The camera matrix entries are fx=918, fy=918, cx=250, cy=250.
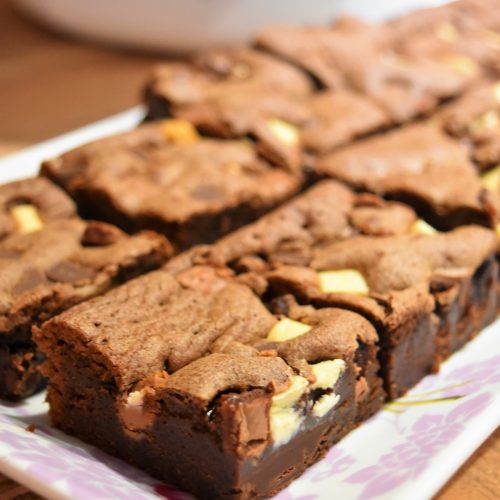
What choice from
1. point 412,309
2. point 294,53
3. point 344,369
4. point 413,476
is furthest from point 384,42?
point 413,476

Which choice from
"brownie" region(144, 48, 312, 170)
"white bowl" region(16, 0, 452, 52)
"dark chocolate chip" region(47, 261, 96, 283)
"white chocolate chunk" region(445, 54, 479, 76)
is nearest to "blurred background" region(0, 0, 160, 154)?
"white bowl" region(16, 0, 452, 52)

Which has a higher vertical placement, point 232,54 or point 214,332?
point 232,54

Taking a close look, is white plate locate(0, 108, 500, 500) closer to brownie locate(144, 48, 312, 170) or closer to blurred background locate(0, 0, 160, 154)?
brownie locate(144, 48, 312, 170)

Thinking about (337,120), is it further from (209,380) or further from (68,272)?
(209,380)

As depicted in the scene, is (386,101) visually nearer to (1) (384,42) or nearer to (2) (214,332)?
(1) (384,42)

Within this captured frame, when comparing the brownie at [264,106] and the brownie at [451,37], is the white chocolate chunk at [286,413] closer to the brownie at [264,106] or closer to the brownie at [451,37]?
the brownie at [264,106]

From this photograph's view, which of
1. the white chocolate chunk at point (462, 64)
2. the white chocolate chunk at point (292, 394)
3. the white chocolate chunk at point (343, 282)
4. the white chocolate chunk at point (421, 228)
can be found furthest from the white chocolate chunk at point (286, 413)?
the white chocolate chunk at point (462, 64)

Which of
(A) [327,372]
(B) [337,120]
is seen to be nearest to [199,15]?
(B) [337,120]
